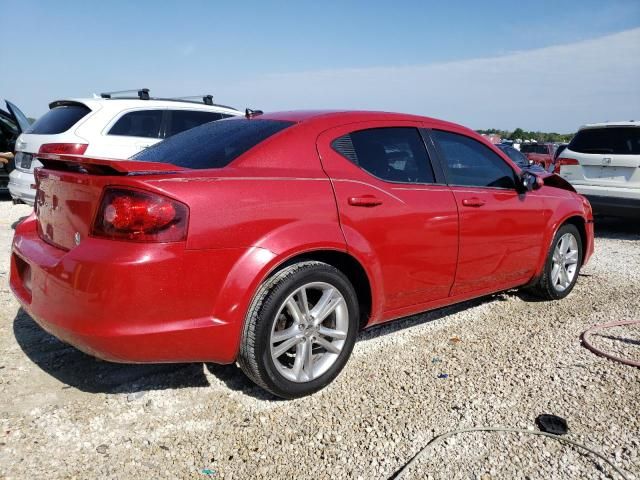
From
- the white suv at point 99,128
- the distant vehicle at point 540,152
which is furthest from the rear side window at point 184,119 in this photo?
the distant vehicle at point 540,152

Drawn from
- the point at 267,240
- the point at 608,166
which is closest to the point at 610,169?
the point at 608,166

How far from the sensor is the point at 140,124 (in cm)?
672

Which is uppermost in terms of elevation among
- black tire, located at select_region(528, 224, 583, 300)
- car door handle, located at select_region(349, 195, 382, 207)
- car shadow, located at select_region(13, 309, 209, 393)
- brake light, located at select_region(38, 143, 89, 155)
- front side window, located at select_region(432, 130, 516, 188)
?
front side window, located at select_region(432, 130, 516, 188)

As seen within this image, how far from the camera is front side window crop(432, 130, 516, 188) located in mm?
3723

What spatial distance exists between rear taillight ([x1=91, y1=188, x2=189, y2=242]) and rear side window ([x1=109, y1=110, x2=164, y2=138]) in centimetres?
443

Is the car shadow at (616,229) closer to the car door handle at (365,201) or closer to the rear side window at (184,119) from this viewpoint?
the rear side window at (184,119)

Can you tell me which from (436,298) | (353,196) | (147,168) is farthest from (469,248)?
(147,168)

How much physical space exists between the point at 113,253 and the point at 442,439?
1.70 metres

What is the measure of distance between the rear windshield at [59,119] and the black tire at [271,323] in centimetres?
475

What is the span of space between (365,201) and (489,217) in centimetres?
118

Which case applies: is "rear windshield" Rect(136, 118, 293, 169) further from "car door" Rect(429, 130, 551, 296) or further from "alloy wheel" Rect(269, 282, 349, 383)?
"car door" Rect(429, 130, 551, 296)

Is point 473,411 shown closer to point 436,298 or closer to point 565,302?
point 436,298

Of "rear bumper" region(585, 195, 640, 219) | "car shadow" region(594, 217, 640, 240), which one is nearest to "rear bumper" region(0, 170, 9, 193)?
"rear bumper" region(585, 195, 640, 219)

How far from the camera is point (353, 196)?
299 centimetres
